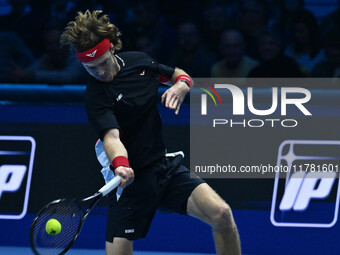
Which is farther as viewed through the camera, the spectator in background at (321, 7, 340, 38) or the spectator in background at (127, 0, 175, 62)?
the spectator in background at (127, 0, 175, 62)

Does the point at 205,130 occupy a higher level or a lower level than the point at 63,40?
lower

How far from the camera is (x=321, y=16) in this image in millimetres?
7781

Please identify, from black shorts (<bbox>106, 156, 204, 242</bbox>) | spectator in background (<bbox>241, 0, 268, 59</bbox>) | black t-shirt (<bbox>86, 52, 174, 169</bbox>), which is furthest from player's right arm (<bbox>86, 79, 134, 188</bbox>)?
spectator in background (<bbox>241, 0, 268, 59</bbox>)

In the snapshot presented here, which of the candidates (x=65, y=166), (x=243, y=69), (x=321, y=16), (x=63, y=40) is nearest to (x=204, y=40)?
(x=243, y=69)

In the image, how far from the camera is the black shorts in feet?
15.6

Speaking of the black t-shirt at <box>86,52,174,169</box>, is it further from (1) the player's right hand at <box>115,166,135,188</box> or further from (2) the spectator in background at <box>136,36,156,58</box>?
(2) the spectator in background at <box>136,36,156,58</box>

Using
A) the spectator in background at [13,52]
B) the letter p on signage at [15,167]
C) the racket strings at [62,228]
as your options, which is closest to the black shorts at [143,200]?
the racket strings at [62,228]

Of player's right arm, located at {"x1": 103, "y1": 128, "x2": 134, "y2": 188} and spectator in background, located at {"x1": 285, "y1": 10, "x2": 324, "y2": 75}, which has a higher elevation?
player's right arm, located at {"x1": 103, "y1": 128, "x2": 134, "y2": 188}

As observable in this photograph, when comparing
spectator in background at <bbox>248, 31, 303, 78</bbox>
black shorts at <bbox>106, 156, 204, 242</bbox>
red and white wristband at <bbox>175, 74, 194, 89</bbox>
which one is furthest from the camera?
spectator in background at <bbox>248, 31, 303, 78</bbox>

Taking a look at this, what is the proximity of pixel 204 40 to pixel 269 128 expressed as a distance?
162 centimetres

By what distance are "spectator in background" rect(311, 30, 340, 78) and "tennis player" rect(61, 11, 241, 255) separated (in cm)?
239

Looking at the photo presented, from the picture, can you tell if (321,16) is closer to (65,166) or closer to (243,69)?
(243,69)

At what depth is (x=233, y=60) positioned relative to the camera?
7.04 meters

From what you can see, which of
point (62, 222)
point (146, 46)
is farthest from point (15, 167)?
point (62, 222)
